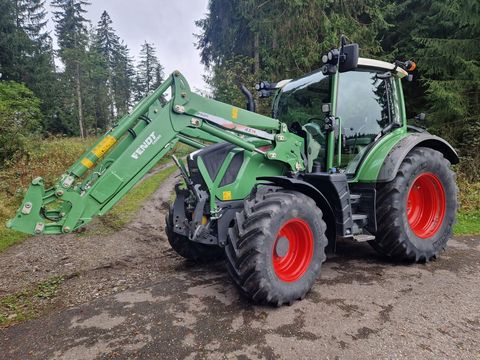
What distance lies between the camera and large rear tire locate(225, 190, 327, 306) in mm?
2982

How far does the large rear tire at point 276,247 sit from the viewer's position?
2.98 m

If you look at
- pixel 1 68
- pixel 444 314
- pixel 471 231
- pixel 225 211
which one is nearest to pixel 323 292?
pixel 444 314

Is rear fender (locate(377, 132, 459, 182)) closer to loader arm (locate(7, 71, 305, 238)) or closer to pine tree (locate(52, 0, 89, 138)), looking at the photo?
loader arm (locate(7, 71, 305, 238))

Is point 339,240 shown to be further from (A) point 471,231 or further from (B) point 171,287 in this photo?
(B) point 171,287

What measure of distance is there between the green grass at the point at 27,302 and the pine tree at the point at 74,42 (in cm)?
2953

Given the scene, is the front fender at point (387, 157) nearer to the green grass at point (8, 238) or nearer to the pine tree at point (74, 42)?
the green grass at point (8, 238)

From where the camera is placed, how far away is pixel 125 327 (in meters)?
2.83

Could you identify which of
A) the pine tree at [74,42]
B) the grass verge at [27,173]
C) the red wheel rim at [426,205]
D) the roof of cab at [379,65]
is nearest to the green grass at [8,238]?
the grass verge at [27,173]

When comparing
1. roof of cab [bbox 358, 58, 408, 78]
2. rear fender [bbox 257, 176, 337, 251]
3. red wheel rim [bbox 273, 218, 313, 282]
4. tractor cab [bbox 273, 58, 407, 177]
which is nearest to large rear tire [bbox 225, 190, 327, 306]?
red wheel rim [bbox 273, 218, 313, 282]

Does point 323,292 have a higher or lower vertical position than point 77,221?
lower

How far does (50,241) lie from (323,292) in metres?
4.92

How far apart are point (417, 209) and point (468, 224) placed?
2.31 metres

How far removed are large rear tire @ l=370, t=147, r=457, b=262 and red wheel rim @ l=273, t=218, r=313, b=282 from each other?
1.19 m

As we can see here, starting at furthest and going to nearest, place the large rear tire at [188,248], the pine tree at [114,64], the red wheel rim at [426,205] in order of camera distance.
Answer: the pine tree at [114,64], the red wheel rim at [426,205], the large rear tire at [188,248]
